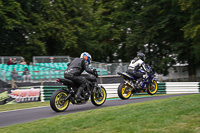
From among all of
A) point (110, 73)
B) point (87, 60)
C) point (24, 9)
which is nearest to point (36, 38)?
point (24, 9)

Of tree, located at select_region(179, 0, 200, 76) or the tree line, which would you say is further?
the tree line

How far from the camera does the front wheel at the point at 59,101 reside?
26.3 feet

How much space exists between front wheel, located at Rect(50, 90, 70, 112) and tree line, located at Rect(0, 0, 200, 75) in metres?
16.8

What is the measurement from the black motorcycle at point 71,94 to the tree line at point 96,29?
50.5 ft

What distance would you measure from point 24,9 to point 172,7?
1409 cm

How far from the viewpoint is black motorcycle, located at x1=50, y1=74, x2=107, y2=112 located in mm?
8156

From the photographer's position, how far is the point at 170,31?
28.0m

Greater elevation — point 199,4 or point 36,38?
point 199,4

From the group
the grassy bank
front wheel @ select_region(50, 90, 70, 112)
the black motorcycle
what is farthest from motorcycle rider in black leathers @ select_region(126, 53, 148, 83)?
the grassy bank

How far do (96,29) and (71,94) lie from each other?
24.2 metres

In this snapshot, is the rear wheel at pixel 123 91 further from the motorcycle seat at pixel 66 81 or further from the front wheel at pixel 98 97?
the motorcycle seat at pixel 66 81

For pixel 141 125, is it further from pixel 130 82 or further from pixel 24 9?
pixel 24 9

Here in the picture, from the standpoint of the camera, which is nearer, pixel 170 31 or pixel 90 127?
pixel 90 127

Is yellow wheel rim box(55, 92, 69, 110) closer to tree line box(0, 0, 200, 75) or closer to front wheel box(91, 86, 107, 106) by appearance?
front wheel box(91, 86, 107, 106)
